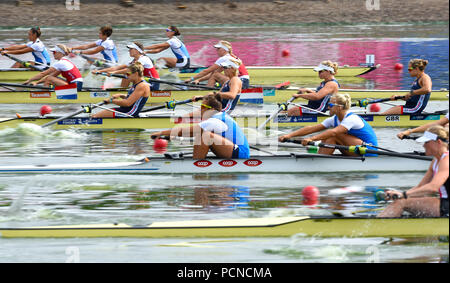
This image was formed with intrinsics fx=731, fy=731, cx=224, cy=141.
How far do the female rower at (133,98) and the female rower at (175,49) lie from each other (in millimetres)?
5423

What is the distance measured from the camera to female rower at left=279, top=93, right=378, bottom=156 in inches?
444

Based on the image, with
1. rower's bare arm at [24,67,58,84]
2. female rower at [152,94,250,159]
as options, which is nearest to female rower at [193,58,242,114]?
female rower at [152,94,250,159]

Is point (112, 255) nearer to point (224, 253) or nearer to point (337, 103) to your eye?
point (224, 253)

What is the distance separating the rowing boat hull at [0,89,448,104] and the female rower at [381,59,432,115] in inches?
90.6

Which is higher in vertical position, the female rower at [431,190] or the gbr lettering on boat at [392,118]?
the female rower at [431,190]

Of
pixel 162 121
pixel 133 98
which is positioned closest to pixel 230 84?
pixel 162 121

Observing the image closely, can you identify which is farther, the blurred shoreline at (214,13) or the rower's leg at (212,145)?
the blurred shoreline at (214,13)

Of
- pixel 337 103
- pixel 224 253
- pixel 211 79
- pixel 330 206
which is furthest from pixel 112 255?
pixel 211 79

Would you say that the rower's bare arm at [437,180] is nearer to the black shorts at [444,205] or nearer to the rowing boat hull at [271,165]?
the black shorts at [444,205]

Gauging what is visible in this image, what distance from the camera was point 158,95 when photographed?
1858 centimetres

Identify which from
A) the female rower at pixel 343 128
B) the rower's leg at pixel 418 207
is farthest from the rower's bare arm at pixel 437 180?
the female rower at pixel 343 128

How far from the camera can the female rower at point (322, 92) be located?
1482cm

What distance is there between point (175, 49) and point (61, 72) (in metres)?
3.91

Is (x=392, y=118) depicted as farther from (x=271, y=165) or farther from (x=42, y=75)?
(x=42, y=75)
